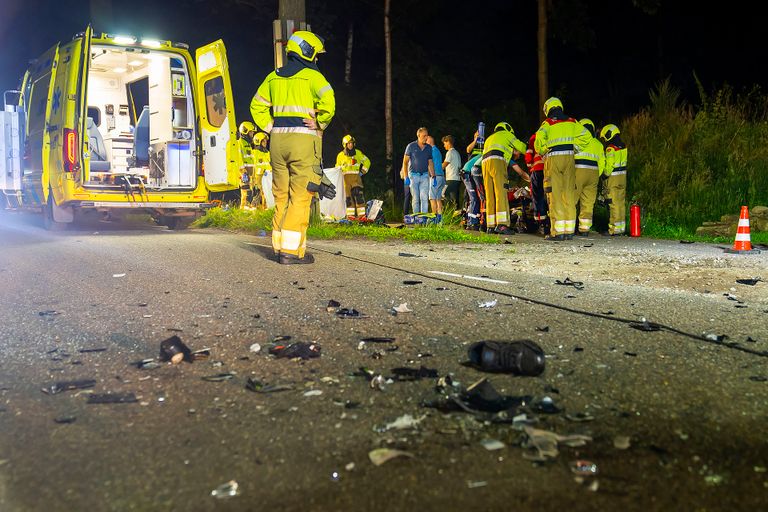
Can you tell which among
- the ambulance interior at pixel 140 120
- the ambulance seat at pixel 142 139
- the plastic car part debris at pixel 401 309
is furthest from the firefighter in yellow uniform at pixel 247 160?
the plastic car part debris at pixel 401 309

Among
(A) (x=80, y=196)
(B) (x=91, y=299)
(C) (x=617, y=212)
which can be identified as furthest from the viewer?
(C) (x=617, y=212)

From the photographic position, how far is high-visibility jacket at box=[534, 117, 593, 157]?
11.3 metres

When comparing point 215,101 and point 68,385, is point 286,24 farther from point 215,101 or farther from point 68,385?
point 68,385

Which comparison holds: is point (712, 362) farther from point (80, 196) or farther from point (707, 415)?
point (80, 196)

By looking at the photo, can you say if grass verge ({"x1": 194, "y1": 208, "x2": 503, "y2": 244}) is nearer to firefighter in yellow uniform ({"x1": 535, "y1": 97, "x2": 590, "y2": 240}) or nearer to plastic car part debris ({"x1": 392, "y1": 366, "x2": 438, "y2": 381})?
firefighter in yellow uniform ({"x1": 535, "y1": 97, "x2": 590, "y2": 240})

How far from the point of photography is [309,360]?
3.84 metres

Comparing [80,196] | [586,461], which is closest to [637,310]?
[586,461]

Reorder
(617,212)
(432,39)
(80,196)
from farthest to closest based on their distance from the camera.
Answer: (432,39) → (617,212) → (80,196)

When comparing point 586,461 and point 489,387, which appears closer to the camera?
point 586,461

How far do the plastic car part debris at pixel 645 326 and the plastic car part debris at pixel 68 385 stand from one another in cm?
306

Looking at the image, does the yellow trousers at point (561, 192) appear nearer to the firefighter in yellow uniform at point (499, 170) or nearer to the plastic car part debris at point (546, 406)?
the firefighter in yellow uniform at point (499, 170)

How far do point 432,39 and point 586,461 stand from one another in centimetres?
3034

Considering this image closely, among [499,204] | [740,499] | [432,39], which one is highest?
[432,39]

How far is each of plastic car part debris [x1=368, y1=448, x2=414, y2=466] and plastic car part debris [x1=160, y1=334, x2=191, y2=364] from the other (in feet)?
5.18
